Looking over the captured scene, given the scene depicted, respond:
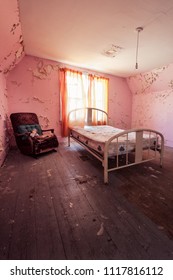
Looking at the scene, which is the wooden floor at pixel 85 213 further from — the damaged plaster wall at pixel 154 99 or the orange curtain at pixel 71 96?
the damaged plaster wall at pixel 154 99

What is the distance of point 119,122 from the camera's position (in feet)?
18.0

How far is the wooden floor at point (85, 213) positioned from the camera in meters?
1.03

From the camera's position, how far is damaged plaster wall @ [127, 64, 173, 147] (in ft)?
13.6

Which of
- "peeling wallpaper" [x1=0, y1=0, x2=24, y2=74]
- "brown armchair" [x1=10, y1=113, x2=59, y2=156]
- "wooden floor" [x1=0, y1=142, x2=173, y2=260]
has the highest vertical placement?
"peeling wallpaper" [x1=0, y1=0, x2=24, y2=74]

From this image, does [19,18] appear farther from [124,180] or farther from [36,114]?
[124,180]

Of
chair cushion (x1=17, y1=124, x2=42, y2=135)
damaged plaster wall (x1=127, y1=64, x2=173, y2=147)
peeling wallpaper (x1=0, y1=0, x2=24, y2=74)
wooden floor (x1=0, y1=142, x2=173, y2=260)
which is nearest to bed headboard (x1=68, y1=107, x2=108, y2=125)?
chair cushion (x1=17, y1=124, x2=42, y2=135)

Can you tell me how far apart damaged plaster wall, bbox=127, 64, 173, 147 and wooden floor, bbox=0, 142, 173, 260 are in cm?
239

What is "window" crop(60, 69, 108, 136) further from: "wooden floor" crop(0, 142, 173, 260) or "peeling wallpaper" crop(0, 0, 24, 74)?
"wooden floor" crop(0, 142, 173, 260)

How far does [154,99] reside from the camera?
465 centimetres

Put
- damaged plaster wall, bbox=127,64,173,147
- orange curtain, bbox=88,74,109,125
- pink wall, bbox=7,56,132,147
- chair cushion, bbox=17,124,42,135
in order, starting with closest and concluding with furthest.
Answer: chair cushion, bbox=17,124,42,135 < pink wall, bbox=7,56,132,147 < damaged plaster wall, bbox=127,64,173,147 < orange curtain, bbox=88,74,109,125

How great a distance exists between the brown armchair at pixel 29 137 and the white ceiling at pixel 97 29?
165cm

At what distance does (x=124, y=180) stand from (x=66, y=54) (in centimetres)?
325
